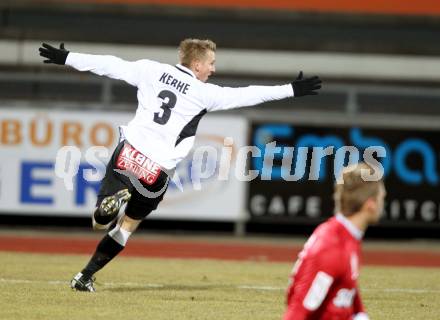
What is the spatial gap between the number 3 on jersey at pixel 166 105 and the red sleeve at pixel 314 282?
11.8 ft

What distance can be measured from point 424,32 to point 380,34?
2.88 ft

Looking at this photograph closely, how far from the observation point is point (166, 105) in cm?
873

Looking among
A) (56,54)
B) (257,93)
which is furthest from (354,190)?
(56,54)

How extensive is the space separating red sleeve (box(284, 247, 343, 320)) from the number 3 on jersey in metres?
3.59

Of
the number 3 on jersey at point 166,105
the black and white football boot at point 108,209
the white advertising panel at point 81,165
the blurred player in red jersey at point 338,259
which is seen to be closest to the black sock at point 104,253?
the black and white football boot at point 108,209

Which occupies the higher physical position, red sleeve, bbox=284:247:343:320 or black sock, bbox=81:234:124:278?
red sleeve, bbox=284:247:343:320

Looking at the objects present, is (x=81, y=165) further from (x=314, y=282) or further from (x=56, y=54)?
(x=314, y=282)

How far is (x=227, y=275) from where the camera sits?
10656 mm

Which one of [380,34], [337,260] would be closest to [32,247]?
[337,260]

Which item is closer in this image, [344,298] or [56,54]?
[344,298]

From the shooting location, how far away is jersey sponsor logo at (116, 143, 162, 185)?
28.2 feet

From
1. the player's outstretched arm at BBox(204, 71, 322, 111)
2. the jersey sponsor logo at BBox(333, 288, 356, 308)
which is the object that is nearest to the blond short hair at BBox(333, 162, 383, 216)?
the jersey sponsor logo at BBox(333, 288, 356, 308)

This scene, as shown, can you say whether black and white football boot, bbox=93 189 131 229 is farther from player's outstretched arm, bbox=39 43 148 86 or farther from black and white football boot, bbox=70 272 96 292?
player's outstretched arm, bbox=39 43 148 86

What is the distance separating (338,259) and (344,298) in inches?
9.4
